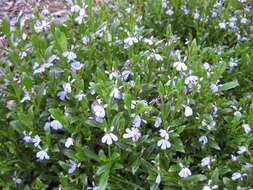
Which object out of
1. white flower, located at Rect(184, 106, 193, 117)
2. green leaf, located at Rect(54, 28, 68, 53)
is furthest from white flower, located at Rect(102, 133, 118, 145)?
green leaf, located at Rect(54, 28, 68, 53)

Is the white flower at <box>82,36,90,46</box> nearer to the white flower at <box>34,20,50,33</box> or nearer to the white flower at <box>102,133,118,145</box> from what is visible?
the white flower at <box>34,20,50,33</box>

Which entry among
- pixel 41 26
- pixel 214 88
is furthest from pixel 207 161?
pixel 41 26

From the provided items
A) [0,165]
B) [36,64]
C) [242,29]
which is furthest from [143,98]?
[242,29]

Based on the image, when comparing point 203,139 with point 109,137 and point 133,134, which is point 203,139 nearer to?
point 133,134

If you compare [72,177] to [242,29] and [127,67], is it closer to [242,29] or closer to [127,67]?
[127,67]

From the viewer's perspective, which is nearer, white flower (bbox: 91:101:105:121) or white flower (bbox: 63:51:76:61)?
white flower (bbox: 91:101:105:121)

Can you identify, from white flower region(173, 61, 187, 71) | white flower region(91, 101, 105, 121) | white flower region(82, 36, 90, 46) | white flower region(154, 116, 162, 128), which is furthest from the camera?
white flower region(82, 36, 90, 46)

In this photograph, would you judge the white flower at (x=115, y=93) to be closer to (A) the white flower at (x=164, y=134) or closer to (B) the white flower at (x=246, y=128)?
(A) the white flower at (x=164, y=134)

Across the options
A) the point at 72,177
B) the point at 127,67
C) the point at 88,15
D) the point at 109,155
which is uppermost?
the point at 88,15
